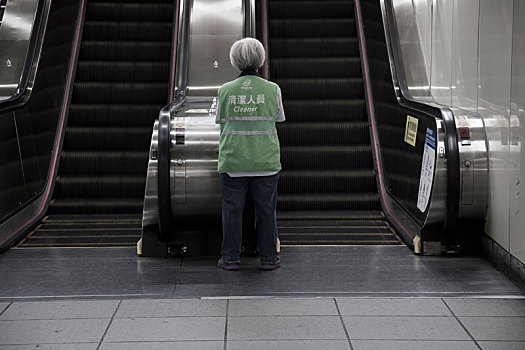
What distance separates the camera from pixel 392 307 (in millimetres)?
5344

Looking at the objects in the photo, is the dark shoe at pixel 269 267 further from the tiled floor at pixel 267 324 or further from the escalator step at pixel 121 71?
the escalator step at pixel 121 71

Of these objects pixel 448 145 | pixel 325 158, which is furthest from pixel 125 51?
pixel 448 145

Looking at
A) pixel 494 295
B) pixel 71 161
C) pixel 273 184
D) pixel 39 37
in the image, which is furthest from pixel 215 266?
pixel 39 37

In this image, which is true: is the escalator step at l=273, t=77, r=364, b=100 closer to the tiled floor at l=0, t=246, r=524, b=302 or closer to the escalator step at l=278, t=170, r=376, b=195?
the escalator step at l=278, t=170, r=376, b=195

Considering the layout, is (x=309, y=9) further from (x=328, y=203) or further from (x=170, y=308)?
(x=170, y=308)

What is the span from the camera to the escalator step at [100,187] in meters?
8.64

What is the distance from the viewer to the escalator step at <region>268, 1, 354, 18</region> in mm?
10641

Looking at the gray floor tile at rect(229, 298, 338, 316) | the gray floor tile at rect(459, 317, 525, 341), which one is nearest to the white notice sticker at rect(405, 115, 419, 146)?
the gray floor tile at rect(229, 298, 338, 316)

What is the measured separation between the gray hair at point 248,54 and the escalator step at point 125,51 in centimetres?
396

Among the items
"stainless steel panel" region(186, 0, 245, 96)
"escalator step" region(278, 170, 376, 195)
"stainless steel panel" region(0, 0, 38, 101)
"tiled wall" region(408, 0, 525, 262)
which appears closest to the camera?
"tiled wall" region(408, 0, 525, 262)

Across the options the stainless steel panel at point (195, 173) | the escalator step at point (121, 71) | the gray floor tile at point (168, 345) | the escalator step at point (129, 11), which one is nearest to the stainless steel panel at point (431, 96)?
the stainless steel panel at point (195, 173)

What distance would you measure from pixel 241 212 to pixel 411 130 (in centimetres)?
190

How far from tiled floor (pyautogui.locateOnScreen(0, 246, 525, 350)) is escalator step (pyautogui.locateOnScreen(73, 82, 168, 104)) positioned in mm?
3030

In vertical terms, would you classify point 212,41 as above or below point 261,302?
above
